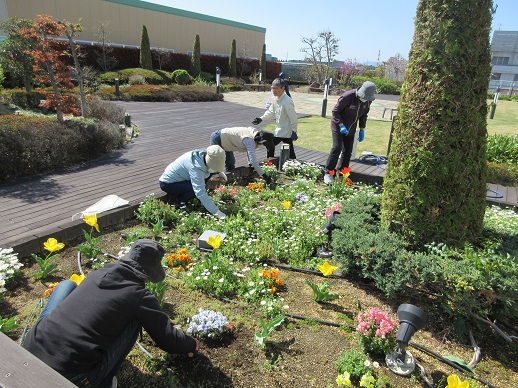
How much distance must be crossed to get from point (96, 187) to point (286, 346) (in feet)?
13.6

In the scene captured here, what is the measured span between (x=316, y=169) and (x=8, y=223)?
4663 mm

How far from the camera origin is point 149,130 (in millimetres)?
10297

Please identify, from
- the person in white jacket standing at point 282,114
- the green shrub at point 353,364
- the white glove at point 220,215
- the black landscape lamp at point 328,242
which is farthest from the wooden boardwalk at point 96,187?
the green shrub at point 353,364

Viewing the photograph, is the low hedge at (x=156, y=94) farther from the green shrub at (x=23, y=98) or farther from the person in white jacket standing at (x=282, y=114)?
the person in white jacket standing at (x=282, y=114)

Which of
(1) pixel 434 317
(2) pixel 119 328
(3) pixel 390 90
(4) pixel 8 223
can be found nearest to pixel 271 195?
(1) pixel 434 317

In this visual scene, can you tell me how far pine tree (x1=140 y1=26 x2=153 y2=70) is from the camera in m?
27.2

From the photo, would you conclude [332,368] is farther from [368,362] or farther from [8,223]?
[8,223]

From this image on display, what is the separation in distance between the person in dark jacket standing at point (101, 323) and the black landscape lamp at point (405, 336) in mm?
1391

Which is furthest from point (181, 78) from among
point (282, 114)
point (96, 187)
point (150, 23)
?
point (96, 187)

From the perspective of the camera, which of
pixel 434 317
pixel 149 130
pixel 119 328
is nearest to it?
pixel 119 328

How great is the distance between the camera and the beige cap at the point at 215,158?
4.27m

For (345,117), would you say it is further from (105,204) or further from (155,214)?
(105,204)

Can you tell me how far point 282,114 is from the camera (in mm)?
6688

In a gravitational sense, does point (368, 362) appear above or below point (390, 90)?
below
